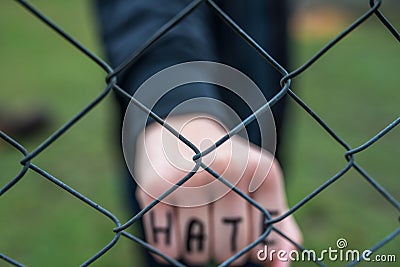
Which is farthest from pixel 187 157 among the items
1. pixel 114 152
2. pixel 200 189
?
pixel 114 152

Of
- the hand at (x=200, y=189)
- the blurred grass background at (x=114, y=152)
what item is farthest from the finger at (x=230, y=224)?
the blurred grass background at (x=114, y=152)

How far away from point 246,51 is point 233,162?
0.54 meters

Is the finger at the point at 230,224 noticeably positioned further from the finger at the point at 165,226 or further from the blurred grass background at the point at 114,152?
the blurred grass background at the point at 114,152

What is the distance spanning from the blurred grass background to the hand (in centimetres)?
55

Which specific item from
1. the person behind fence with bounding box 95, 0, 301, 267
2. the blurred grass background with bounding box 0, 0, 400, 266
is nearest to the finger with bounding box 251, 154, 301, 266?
the person behind fence with bounding box 95, 0, 301, 267

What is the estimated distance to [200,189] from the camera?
0.63m

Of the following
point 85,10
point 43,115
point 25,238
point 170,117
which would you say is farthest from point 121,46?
point 85,10

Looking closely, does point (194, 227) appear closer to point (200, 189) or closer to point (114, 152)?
point (200, 189)

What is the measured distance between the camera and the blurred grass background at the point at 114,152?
1837mm

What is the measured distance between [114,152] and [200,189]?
51.5 inches

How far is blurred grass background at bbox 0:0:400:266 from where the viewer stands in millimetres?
1837

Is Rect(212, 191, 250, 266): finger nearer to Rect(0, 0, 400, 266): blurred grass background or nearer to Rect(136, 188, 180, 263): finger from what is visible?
Rect(136, 188, 180, 263): finger

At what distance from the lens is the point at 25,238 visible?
1.86m

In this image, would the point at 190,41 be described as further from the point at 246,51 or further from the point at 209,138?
the point at 246,51
